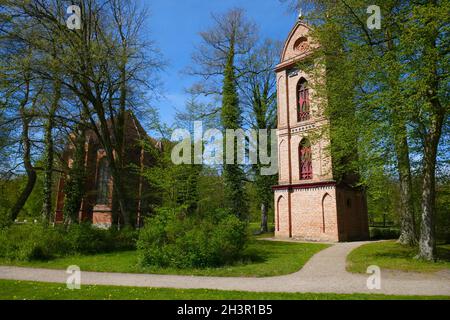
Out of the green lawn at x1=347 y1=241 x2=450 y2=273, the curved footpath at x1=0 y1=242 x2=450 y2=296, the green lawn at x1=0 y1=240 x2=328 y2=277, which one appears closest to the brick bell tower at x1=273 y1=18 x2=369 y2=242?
the green lawn at x1=347 y1=241 x2=450 y2=273

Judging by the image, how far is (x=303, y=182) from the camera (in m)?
23.6

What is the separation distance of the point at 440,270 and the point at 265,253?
6.72 meters

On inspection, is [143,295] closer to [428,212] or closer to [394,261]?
[394,261]

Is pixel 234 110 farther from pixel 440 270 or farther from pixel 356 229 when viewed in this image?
pixel 440 270

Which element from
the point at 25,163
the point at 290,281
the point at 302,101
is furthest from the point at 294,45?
the point at 290,281

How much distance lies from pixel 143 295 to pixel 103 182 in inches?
1001

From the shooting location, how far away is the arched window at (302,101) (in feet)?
81.2

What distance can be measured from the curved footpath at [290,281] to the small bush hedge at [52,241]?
6.96 ft

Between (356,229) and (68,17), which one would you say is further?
(356,229)

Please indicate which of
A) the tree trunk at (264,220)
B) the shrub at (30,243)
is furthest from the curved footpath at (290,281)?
the tree trunk at (264,220)

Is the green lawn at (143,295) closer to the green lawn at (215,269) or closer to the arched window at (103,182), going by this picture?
the green lawn at (215,269)

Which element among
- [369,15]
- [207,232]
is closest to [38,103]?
[207,232]

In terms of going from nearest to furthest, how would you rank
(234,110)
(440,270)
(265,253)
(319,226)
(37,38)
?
1. (440,270)
2. (265,253)
3. (37,38)
4. (319,226)
5. (234,110)

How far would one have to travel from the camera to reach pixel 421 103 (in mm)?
10812
